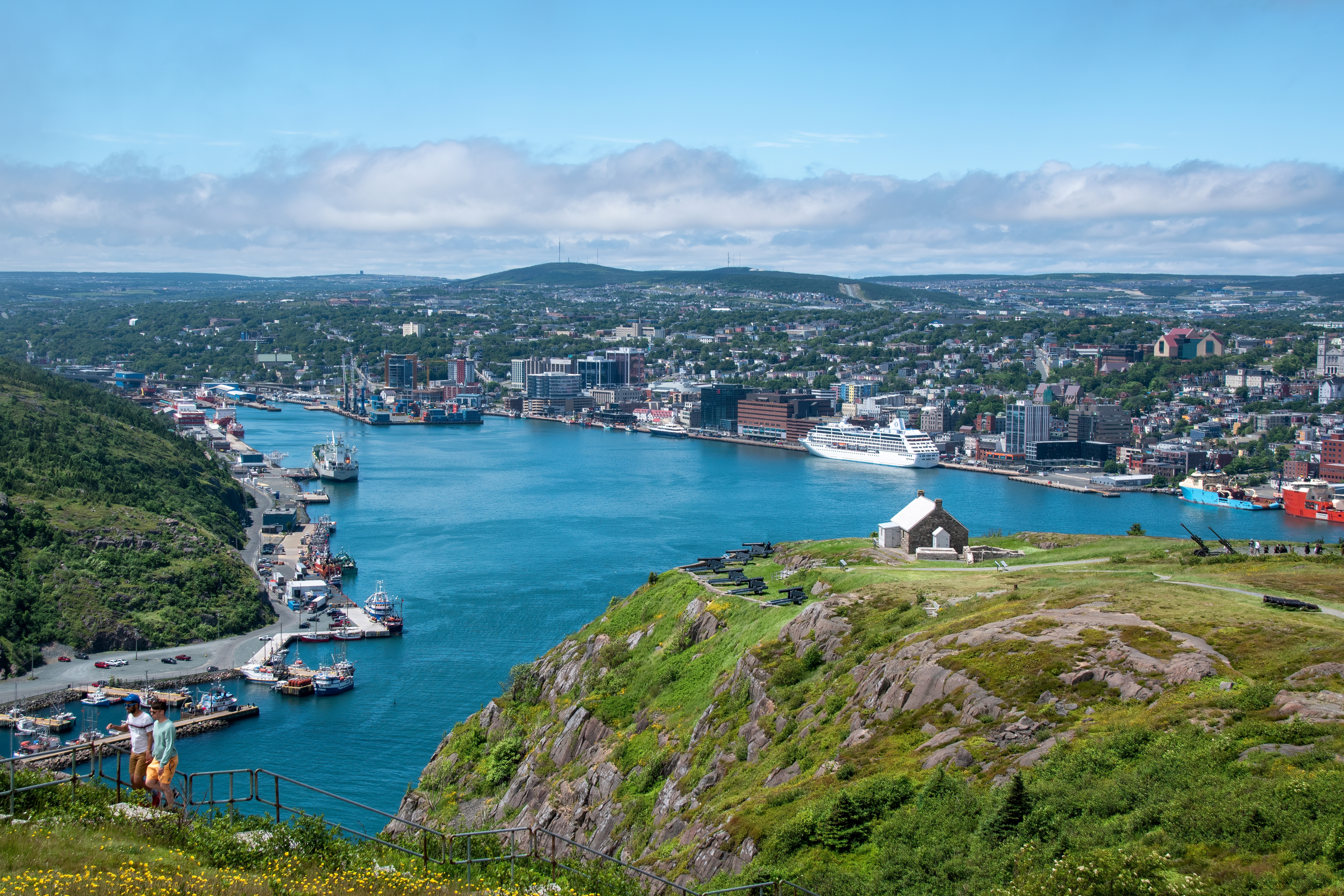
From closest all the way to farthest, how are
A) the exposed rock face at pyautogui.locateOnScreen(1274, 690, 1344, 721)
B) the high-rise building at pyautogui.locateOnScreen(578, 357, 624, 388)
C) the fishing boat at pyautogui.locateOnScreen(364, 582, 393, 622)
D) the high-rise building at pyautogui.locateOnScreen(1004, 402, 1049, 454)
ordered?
the exposed rock face at pyautogui.locateOnScreen(1274, 690, 1344, 721) < the fishing boat at pyautogui.locateOnScreen(364, 582, 393, 622) < the high-rise building at pyautogui.locateOnScreen(1004, 402, 1049, 454) < the high-rise building at pyautogui.locateOnScreen(578, 357, 624, 388)

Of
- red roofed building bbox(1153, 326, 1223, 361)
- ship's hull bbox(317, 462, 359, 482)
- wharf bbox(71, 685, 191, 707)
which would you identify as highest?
red roofed building bbox(1153, 326, 1223, 361)

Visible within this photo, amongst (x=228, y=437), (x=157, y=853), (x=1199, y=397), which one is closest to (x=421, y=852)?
(x=157, y=853)

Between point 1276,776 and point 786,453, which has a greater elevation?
point 1276,776

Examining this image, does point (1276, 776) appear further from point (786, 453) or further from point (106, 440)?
point (786, 453)

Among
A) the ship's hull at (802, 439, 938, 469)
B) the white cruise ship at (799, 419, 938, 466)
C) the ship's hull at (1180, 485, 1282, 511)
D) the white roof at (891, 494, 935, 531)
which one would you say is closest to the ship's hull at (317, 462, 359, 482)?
the ship's hull at (802, 439, 938, 469)

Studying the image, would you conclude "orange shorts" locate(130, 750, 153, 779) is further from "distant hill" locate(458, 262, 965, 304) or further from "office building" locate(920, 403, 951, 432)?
"distant hill" locate(458, 262, 965, 304)

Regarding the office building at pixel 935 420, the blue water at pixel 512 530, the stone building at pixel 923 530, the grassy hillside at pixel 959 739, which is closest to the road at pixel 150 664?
the blue water at pixel 512 530
